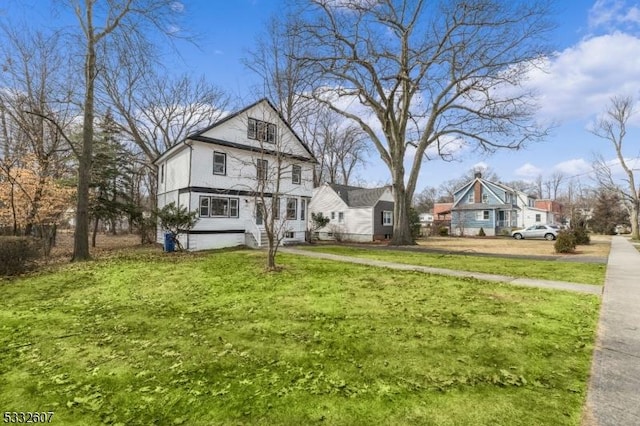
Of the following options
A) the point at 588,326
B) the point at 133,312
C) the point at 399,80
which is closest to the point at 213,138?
the point at 399,80

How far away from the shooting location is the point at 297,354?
4188mm

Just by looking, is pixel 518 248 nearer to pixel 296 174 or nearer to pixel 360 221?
pixel 360 221

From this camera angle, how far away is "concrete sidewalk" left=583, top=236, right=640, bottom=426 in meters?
2.84

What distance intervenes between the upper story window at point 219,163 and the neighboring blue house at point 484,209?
3156 centimetres

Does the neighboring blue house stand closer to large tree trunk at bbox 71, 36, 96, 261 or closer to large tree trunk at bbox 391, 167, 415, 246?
large tree trunk at bbox 391, 167, 415, 246

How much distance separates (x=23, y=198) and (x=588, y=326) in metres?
21.0

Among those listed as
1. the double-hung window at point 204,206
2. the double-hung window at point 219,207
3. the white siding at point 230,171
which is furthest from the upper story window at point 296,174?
the double-hung window at point 204,206

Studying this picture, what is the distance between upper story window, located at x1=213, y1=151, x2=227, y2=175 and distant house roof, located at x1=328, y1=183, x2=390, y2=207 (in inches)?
545

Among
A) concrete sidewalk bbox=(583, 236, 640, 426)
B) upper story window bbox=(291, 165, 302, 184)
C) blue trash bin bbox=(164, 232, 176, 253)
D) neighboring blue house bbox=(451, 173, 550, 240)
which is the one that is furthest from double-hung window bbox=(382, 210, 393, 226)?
concrete sidewalk bbox=(583, 236, 640, 426)

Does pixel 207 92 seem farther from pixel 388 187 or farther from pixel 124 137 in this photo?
pixel 388 187

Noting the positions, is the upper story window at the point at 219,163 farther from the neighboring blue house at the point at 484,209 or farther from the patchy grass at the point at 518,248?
the neighboring blue house at the point at 484,209

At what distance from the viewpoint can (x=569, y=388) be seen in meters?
3.29

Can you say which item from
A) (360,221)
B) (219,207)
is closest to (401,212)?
(360,221)

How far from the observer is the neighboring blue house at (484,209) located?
40.1 metres
